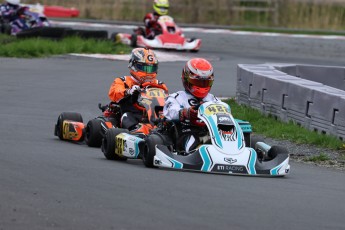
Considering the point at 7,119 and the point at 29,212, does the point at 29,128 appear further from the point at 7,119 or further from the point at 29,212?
the point at 29,212

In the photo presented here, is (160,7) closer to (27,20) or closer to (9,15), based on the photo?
(27,20)

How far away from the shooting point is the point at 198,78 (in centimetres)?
1020

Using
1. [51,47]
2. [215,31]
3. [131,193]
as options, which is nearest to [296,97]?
[131,193]

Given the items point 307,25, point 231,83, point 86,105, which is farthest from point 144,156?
point 307,25

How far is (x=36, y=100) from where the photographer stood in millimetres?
16438

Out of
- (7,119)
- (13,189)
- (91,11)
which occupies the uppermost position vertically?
(13,189)

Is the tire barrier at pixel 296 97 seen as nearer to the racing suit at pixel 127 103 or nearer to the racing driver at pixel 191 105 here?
the racing suit at pixel 127 103

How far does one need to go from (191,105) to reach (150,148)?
0.87 metres

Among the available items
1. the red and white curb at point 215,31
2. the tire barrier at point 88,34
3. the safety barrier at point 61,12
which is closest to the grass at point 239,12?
the safety barrier at point 61,12

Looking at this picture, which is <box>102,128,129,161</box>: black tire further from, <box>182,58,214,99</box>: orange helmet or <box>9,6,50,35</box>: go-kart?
<box>9,6,50,35</box>: go-kart

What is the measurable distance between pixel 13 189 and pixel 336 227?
2.40 meters

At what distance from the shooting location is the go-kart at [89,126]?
37.5 ft

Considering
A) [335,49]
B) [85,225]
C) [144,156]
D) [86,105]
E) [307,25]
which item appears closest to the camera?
[85,225]

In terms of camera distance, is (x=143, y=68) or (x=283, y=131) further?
(x=283, y=131)
